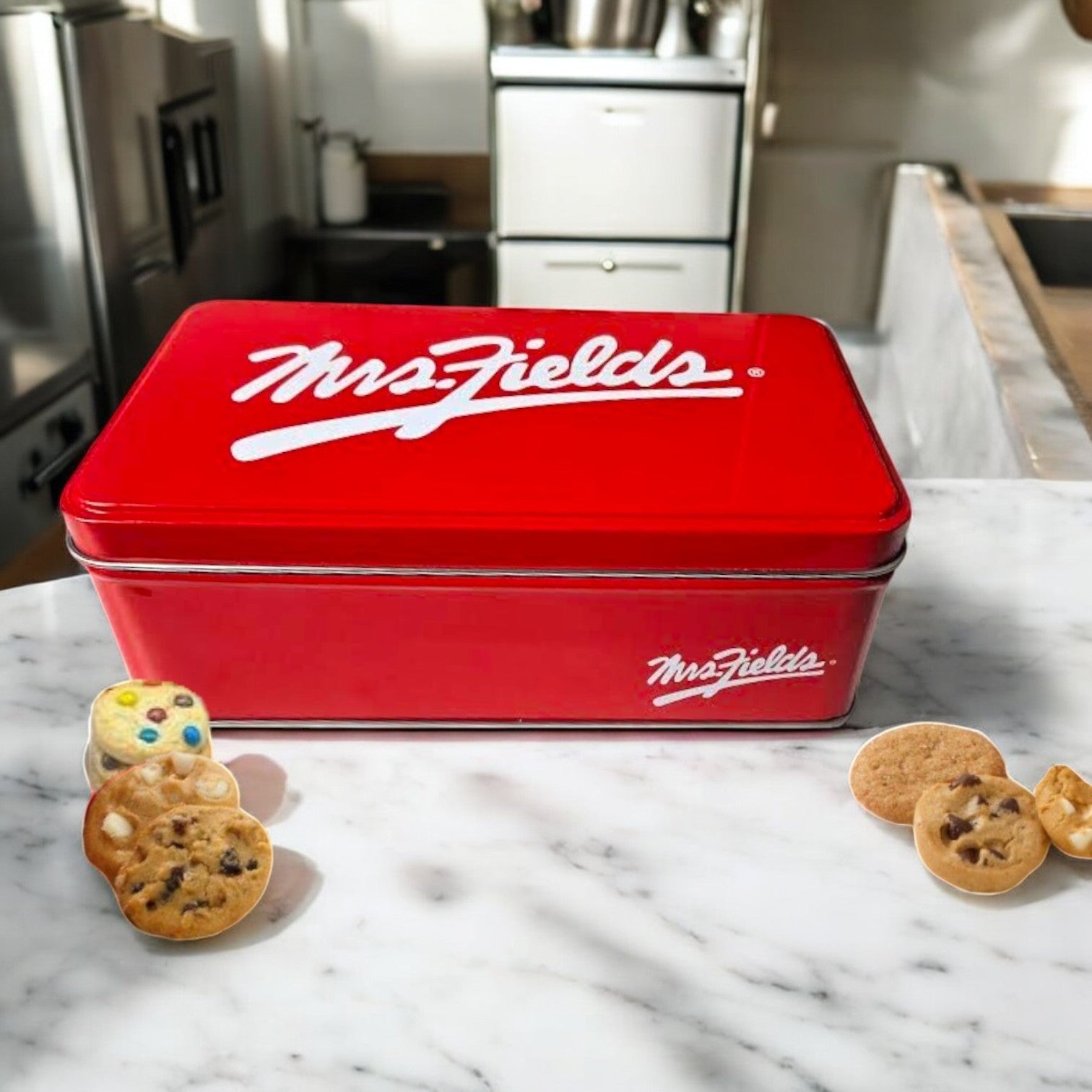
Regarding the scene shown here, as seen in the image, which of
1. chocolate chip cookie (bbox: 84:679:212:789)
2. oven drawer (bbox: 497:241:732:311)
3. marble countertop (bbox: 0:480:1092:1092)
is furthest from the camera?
oven drawer (bbox: 497:241:732:311)

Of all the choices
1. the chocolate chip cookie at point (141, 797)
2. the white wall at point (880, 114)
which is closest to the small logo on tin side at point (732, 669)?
the chocolate chip cookie at point (141, 797)

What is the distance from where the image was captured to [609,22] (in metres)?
2.54

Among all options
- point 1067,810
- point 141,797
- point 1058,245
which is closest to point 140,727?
point 141,797

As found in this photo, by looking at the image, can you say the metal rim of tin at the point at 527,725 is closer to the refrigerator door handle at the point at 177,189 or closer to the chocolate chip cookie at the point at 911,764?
the chocolate chip cookie at the point at 911,764

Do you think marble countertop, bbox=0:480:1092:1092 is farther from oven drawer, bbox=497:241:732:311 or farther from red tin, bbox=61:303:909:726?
oven drawer, bbox=497:241:732:311

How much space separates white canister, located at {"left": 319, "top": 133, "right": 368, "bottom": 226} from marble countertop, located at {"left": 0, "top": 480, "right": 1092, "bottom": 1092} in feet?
7.88

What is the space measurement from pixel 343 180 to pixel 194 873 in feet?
8.63

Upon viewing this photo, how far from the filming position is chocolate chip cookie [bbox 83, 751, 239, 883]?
21.7 inches

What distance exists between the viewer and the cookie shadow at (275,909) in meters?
0.53

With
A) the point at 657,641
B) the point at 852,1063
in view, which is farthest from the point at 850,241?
the point at 852,1063

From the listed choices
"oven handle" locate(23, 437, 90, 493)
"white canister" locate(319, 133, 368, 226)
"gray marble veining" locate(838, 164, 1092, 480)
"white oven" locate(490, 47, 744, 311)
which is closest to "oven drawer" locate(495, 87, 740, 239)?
"white oven" locate(490, 47, 744, 311)

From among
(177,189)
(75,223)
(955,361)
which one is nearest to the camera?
(955,361)

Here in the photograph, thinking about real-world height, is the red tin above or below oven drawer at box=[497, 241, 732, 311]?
above

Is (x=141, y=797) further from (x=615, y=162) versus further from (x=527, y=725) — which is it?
(x=615, y=162)
